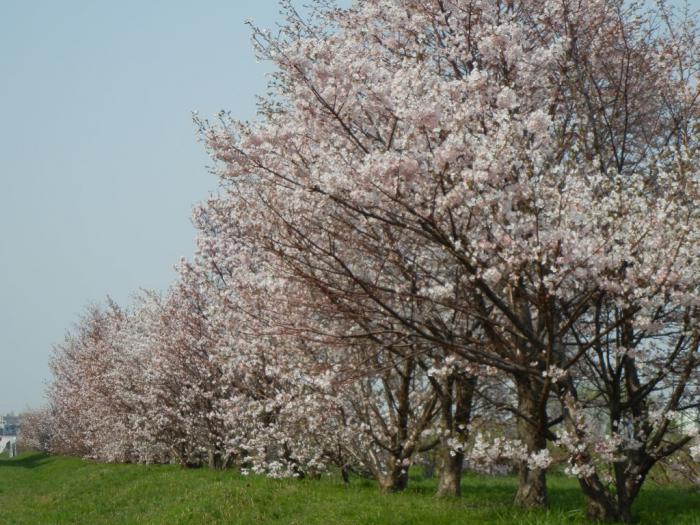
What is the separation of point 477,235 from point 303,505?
6.72m

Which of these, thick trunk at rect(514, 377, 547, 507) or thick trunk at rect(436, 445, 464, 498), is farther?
thick trunk at rect(436, 445, 464, 498)

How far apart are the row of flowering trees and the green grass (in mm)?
781

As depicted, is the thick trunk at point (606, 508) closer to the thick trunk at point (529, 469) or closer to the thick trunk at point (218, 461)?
the thick trunk at point (529, 469)

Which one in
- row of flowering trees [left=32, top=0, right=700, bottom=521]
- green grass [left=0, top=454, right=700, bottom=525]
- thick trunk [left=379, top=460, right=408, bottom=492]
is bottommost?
green grass [left=0, top=454, right=700, bottom=525]

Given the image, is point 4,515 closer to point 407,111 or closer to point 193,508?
point 193,508

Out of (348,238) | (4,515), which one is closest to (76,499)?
(4,515)

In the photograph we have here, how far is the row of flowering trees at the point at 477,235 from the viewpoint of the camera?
28.7 feet

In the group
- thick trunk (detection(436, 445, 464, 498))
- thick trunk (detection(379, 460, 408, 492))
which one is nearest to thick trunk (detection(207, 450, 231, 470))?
thick trunk (detection(379, 460, 408, 492))

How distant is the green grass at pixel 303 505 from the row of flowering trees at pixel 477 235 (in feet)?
2.56

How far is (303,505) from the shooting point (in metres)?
13.6

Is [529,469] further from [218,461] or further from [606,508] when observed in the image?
[218,461]

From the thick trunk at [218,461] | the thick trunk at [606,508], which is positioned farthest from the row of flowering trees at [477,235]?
the thick trunk at [218,461]

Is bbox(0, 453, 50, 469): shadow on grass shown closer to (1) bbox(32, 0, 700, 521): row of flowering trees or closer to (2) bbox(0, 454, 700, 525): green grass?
(2) bbox(0, 454, 700, 525): green grass

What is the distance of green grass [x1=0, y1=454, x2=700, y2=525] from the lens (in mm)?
10977
